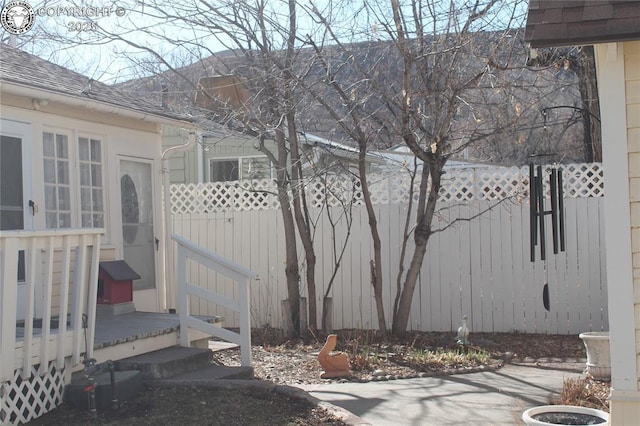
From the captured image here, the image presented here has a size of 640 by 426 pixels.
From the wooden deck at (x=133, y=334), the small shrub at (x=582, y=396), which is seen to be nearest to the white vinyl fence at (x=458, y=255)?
the wooden deck at (x=133, y=334)

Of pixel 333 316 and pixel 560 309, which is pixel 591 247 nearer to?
pixel 560 309

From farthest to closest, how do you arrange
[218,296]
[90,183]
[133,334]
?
1. [90,183]
2. [218,296]
3. [133,334]

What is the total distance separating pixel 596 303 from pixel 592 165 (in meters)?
1.89

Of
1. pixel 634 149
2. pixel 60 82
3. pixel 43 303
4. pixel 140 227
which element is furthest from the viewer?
pixel 140 227

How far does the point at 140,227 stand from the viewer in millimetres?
9086

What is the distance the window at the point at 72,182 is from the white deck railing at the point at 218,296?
4.65 ft

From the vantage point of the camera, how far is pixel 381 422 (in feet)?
18.3

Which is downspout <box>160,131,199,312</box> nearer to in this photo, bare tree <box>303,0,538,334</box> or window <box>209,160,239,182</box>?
bare tree <box>303,0,538,334</box>

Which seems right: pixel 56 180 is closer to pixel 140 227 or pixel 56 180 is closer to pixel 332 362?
pixel 140 227

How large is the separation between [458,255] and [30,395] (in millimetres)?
6498

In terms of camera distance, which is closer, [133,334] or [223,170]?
[133,334]

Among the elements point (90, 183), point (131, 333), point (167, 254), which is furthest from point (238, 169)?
point (131, 333)

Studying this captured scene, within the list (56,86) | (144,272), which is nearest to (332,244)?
(144,272)

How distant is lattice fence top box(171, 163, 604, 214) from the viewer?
9.73m
